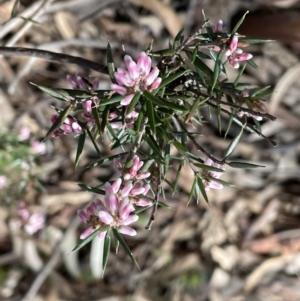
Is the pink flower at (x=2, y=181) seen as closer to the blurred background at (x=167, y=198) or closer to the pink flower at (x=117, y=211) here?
the blurred background at (x=167, y=198)

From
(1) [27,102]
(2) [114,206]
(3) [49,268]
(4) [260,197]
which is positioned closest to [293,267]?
(4) [260,197]

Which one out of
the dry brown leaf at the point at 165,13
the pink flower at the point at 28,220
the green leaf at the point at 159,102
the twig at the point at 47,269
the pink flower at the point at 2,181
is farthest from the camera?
the twig at the point at 47,269

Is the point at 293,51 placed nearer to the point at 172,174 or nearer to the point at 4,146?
the point at 172,174

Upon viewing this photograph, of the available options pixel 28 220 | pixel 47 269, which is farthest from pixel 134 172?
pixel 47 269

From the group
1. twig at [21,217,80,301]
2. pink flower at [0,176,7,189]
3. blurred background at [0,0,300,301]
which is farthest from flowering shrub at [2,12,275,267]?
twig at [21,217,80,301]

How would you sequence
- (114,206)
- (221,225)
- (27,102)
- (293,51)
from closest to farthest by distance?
(114,206)
(27,102)
(293,51)
(221,225)

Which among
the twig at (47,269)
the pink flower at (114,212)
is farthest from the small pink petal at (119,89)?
the twig at (47,269)
